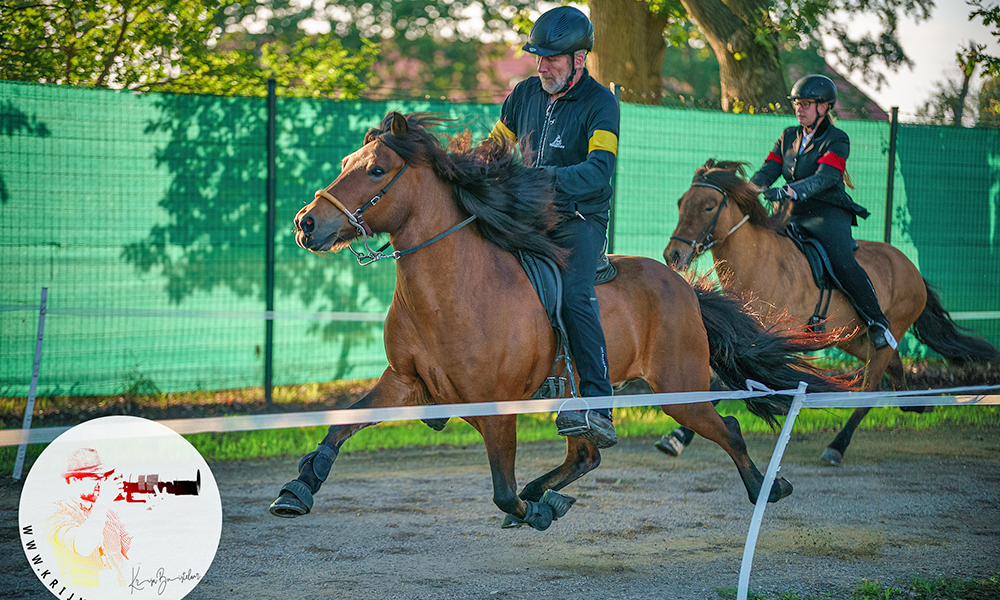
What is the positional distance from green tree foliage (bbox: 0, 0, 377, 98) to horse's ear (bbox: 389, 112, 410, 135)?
4.74m

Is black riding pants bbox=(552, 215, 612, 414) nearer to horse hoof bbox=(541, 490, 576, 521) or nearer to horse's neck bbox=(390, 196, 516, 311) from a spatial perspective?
horse's neck bbox=(390, 196, 516, 311)

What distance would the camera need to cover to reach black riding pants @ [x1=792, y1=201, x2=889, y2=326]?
740 centimetres

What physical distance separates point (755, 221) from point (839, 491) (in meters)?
2.14

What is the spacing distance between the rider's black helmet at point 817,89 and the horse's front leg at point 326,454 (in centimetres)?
458

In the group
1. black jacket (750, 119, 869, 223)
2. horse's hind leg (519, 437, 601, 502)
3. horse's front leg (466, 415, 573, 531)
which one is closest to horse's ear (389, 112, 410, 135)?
horse's front leg (466, 415, 573, 531)

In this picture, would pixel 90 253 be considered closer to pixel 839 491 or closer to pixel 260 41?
pixel 839 491

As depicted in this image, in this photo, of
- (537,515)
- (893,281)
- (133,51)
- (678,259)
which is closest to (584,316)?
(537,515)

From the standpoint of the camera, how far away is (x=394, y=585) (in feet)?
14.8

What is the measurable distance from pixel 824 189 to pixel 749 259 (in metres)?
0.90

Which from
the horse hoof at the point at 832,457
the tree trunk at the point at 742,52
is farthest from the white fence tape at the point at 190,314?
the tree trunk at the point at 742,52

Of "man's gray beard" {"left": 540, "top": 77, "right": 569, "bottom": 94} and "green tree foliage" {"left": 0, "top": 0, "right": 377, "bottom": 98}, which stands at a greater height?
"green tree foliage" {"left": 0, "top": 0, "right": 377, "bottom": 98}

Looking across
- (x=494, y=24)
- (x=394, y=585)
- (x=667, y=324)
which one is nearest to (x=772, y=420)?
(x=667, y=324)

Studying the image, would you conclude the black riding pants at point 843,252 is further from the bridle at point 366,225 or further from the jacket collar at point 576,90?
the bridle at point 366,225

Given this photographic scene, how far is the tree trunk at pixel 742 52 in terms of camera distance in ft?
38.8
